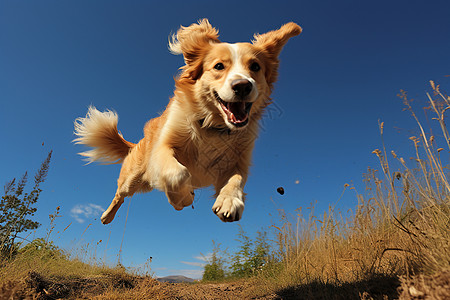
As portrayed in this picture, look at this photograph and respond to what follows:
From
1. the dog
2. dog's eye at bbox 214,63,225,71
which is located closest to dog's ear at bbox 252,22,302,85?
the dog

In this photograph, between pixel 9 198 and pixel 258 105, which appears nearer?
pixel 258 105

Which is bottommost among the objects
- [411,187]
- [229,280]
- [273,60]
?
[229,280]

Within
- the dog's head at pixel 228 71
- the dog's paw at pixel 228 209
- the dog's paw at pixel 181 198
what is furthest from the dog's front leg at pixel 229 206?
the dog's head at pixel 228 71

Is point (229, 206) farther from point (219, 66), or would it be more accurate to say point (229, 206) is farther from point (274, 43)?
point (274, 43)

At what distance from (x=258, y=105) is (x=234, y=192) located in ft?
3.54

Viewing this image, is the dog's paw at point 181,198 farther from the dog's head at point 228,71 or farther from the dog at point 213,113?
the dog's head at point 228,71

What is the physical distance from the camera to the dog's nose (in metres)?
2.69

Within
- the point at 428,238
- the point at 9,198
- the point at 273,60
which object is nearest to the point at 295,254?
the point at 428,238

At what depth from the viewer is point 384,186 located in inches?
169

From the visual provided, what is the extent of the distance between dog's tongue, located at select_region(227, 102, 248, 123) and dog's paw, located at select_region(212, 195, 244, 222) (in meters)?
0.84

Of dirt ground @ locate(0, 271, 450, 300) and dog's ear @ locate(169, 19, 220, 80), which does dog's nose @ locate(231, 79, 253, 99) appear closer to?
dog's ear @ locate(169, 19, 220, 80)

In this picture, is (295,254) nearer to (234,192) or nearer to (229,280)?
(229,280)

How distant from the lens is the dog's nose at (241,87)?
269 cm

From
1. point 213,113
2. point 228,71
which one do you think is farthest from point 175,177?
point 228,71
